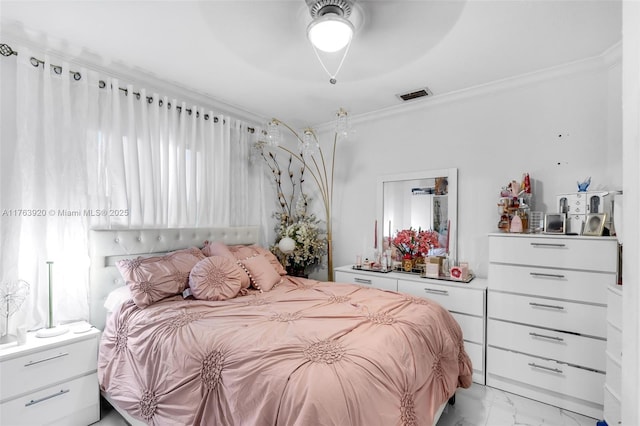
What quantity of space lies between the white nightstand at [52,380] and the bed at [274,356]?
0.12m

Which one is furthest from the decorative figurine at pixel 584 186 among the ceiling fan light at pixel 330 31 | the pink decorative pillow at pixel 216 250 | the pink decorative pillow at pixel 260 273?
Result: the pink decorative pillow at pixel 216 250

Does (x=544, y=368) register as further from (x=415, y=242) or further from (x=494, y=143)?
(x=494, y=143)

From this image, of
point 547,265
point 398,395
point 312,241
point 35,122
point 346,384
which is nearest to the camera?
point 346,384

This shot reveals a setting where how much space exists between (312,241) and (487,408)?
224 cm

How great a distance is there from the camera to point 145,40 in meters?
2.15

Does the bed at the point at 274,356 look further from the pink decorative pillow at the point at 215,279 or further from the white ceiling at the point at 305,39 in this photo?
the white ceiling at the point at 305,39

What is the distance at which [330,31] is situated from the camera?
177 centimetres

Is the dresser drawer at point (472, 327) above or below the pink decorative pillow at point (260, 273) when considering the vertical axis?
below

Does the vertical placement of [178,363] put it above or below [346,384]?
below

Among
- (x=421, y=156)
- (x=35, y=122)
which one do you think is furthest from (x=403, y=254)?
(x=35, y=122)

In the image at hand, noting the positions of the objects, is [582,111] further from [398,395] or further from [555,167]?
[398,395]

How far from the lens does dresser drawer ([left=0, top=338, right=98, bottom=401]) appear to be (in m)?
1.72

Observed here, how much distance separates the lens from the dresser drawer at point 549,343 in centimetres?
→ 209

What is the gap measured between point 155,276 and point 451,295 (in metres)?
2.38
